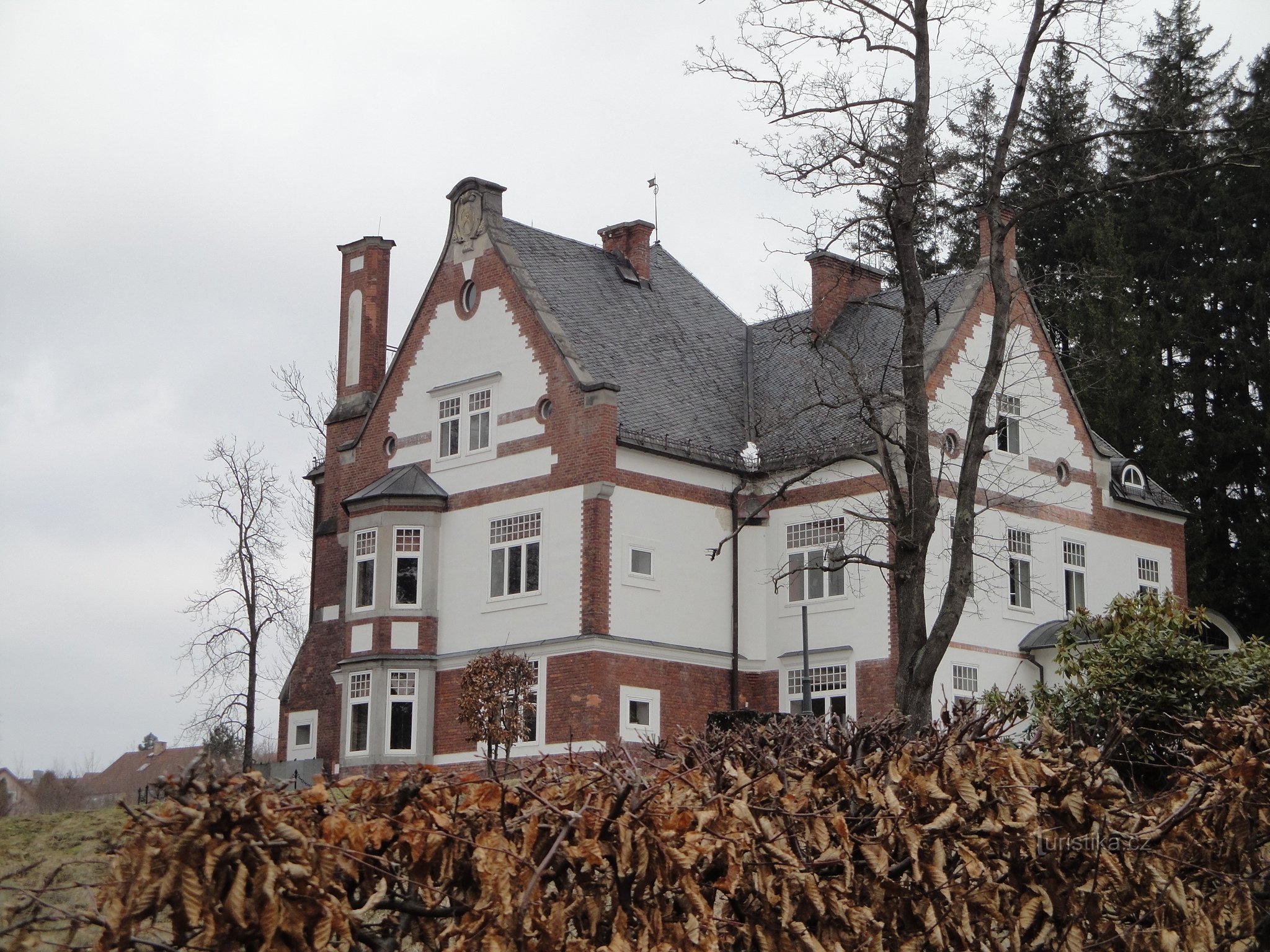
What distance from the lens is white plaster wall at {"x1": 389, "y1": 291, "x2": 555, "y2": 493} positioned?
33.2m

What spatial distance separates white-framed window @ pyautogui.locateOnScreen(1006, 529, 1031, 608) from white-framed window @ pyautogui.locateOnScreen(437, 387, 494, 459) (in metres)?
11.8

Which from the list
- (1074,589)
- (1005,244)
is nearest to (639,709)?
(1074,589)

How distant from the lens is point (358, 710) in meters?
33.6

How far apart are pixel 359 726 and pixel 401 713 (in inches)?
39.9

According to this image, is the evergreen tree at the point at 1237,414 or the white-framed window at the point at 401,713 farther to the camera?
the evergreen tree at the point at 1237,414

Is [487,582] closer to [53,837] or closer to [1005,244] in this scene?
[53,837]

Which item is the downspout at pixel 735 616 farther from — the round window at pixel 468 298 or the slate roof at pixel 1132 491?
the slate roof at pixel 1132 491

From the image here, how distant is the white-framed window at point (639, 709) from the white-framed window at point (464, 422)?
21.2 feet

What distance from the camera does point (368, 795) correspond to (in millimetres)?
5707

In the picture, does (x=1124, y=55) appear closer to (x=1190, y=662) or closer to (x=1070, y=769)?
(x=1190, y=662)

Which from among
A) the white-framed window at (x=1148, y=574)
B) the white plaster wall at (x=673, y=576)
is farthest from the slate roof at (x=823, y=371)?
the white-framed window at (x=1148, y=574)

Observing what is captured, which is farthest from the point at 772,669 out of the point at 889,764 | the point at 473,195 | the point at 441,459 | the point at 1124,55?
the point at 889,764

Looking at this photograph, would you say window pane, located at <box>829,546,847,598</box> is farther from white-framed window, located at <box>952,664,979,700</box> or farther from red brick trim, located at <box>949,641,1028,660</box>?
white-framed window, located at <box>952,664,979,700</box>

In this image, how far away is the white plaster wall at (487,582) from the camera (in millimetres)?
31688
